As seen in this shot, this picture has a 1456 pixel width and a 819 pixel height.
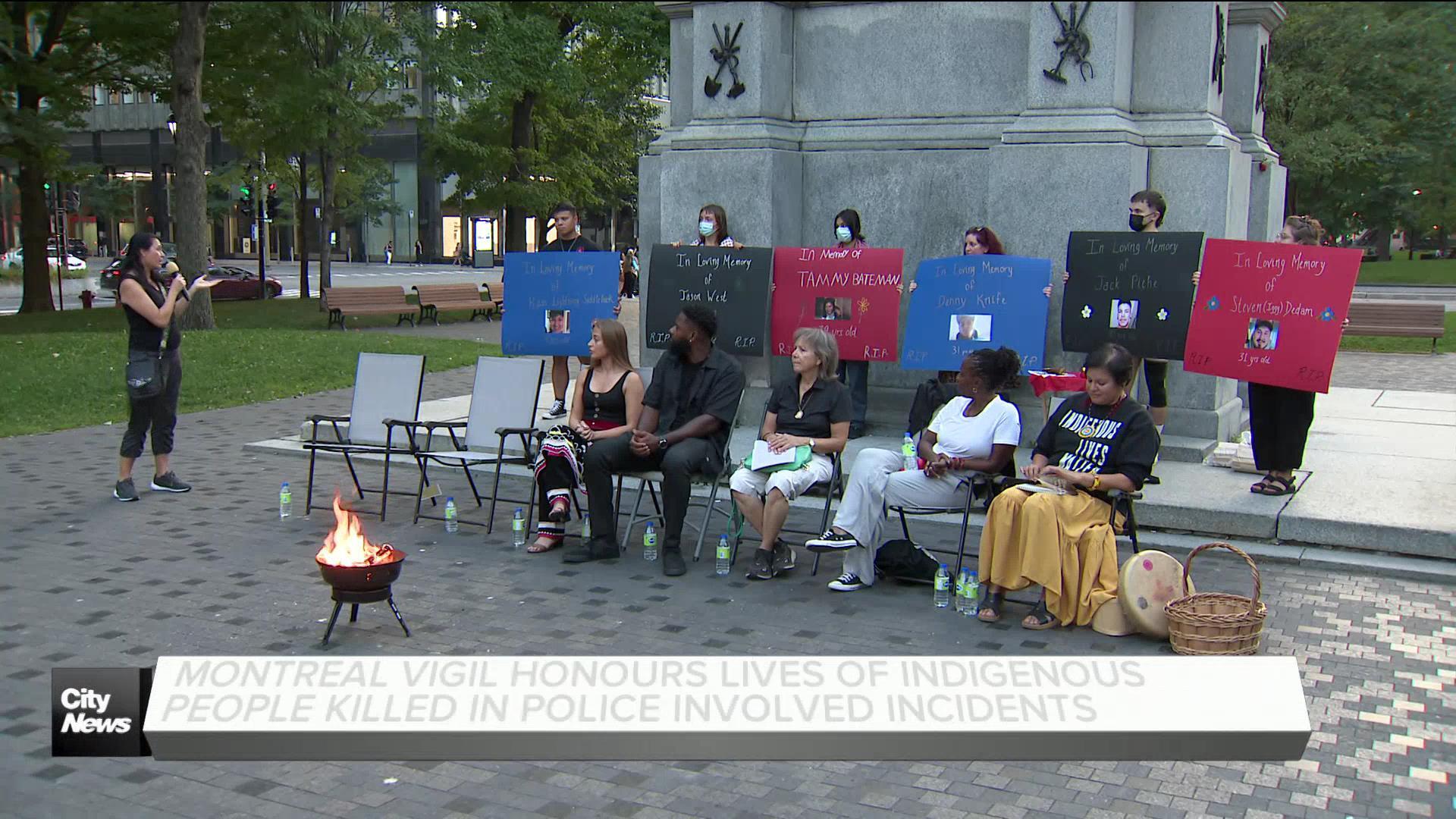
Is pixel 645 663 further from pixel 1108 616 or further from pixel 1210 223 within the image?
pixel 1210 223

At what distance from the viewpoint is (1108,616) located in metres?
5.70

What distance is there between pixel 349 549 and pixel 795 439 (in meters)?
2.50

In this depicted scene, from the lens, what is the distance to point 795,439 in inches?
266

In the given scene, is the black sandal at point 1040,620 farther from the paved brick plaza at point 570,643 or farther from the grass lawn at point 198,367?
the grass lawn at point 198,367

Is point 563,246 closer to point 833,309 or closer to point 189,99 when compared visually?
point 833,309

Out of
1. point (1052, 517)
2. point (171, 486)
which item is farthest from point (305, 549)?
point (1052, 517)

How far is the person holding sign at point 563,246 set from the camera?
10.1m

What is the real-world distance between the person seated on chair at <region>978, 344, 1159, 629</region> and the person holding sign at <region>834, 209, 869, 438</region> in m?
3.63

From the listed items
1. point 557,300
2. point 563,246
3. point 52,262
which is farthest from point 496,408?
point 52,262

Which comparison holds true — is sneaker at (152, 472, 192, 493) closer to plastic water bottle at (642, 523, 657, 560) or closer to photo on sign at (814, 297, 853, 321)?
plastic water bottle at (642, 523, 657, 560)

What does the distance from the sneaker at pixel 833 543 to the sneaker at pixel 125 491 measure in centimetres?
498

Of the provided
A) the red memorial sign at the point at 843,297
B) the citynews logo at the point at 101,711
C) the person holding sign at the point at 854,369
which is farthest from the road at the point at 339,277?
the citynews logo at the point at 101,711

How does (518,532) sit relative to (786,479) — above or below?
below

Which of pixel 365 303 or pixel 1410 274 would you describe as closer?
pixel 365 303
